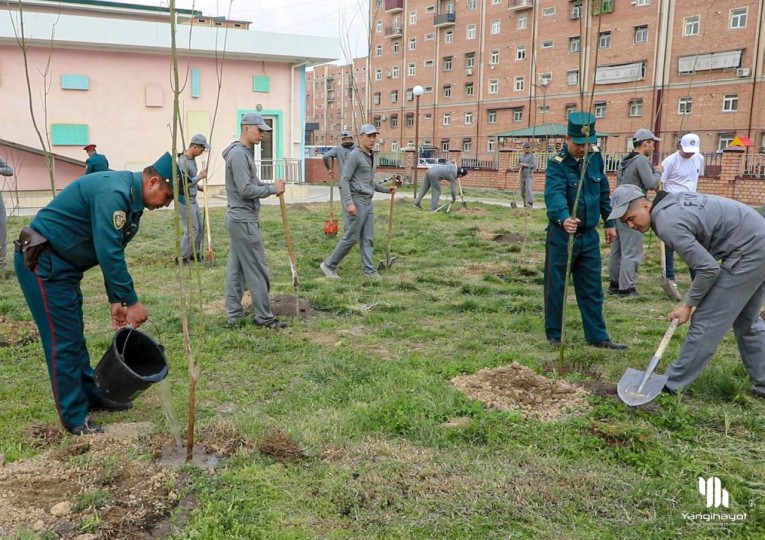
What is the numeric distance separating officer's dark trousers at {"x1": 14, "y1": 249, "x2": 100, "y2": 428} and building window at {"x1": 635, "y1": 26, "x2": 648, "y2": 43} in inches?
1641

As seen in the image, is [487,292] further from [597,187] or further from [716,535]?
[716,535]

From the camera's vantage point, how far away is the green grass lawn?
293 centimetres

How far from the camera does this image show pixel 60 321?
12.3 feet

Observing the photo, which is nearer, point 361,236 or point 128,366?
point 128,366

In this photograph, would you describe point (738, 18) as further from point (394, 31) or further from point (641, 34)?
point (394, 31)

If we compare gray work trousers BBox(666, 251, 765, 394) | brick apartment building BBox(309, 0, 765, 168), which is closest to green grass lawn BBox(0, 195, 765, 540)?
gray work trousers BBox(666, 251, 765, 394)

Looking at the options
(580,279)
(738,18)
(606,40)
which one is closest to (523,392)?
(580,279)

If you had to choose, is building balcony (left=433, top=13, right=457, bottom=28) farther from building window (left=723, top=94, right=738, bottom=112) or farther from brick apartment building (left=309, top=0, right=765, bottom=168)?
building window (left=723, top=94, right=738, bottom=112)

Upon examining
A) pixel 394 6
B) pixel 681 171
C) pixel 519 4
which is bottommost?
pixel 681 171

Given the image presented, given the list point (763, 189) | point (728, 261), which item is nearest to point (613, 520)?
point (728, 261)

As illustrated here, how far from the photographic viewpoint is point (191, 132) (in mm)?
20875

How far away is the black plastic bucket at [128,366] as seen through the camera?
364 centimetres

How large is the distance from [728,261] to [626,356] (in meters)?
1.36

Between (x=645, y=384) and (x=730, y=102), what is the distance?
123ft
